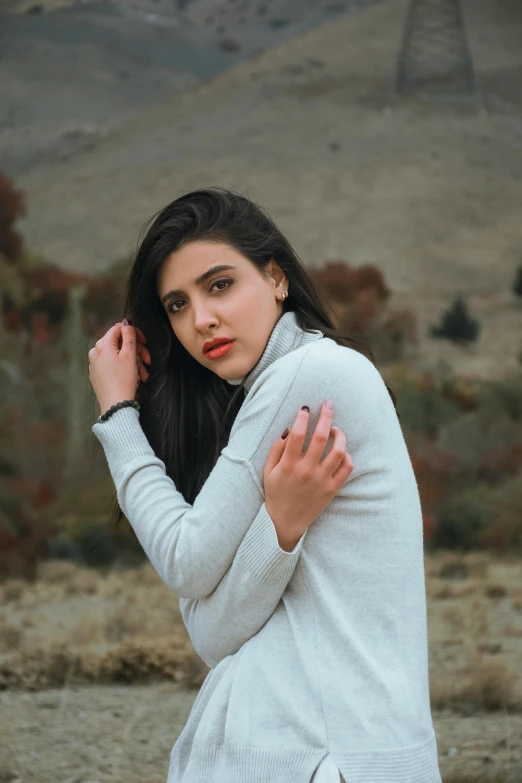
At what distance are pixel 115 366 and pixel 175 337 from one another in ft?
0.49

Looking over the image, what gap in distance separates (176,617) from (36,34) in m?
5.59

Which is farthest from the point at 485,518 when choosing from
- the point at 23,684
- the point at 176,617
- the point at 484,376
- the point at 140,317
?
the point at 140,317

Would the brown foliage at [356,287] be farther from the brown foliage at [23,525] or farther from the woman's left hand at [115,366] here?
the woman's left hand at [115,366]

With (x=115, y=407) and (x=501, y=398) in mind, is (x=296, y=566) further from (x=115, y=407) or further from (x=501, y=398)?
(x=501, y=398)

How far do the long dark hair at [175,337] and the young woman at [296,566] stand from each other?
0.09 m

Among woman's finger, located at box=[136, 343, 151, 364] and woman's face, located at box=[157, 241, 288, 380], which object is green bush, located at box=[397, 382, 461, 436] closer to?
woman's finger, located at box=[136, 343, 151, 364]

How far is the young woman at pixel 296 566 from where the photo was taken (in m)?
1.47

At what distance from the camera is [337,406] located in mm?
1552

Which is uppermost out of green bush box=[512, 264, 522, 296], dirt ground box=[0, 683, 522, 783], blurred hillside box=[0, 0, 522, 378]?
blurred hillside box=[0, 0, 522, 378]

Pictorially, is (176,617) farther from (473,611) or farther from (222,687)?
(222,687)

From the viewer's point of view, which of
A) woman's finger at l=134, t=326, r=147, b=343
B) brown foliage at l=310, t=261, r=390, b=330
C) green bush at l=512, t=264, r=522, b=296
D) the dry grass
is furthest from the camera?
green bush at l=512, t=264, r=522, b=296

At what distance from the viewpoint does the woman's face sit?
174 cm

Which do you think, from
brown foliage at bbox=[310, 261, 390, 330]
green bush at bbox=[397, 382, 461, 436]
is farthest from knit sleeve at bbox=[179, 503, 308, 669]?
brown foliage at bbox=[310, 261, 390, 330]

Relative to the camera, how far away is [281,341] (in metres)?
1.76
